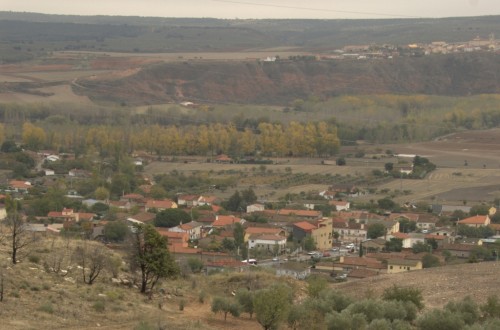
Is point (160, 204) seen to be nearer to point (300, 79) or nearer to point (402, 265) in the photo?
point (402, 265)

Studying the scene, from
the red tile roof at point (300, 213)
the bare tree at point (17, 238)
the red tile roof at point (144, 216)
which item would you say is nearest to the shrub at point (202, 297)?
the bare tree at point (17, 238)

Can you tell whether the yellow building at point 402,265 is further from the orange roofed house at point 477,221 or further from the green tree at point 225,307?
the green tree at point 225,307

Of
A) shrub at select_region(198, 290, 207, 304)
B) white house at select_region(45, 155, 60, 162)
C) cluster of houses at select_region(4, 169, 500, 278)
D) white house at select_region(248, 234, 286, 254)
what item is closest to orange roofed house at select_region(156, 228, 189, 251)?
cluster of houses at select_region(4, 169, 500, 278)

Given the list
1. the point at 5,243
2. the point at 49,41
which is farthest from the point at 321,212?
the point at 49,41

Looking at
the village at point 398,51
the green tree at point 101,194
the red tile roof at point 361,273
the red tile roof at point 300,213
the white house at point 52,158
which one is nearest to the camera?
the red tile roof at point 361,273

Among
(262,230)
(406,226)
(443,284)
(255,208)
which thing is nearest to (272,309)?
(443,284)

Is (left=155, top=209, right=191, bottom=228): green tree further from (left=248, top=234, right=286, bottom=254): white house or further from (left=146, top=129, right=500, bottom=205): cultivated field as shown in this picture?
(left=146, top=129, right=500, bottom=205): cultivated field
